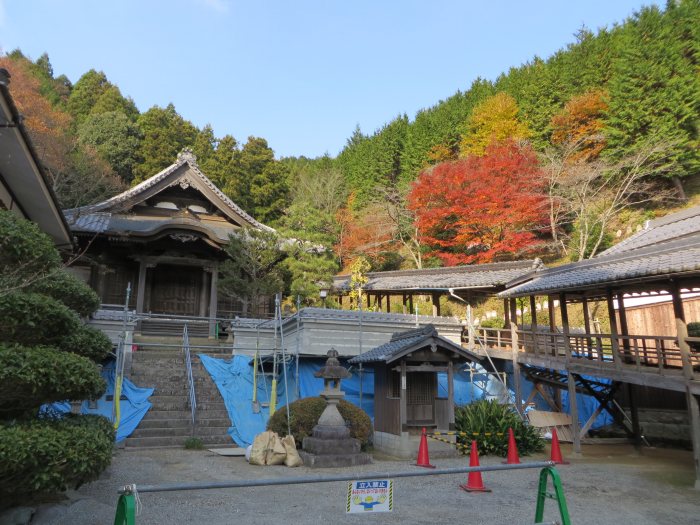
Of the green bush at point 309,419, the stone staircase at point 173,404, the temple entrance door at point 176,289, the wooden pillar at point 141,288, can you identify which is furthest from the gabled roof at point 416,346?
the temple entrance door at point 176,289

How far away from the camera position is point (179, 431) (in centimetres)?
1258

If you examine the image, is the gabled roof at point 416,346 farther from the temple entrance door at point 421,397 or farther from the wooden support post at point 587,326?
the wooden support post at point 587,326

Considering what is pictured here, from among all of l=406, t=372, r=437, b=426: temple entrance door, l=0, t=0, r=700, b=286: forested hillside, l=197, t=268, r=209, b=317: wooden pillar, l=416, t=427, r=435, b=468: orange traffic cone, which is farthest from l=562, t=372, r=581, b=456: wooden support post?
l=197, t=268, r=209, b=317: wooden pillar

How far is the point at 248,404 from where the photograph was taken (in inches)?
555

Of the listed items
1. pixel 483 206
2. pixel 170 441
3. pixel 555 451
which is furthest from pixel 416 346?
pixel 483 206

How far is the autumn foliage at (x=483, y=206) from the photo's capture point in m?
28.3

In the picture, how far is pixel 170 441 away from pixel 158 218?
1317 centimetres

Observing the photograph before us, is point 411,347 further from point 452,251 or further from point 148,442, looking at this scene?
point 452,251

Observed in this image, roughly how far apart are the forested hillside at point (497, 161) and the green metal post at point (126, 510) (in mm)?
16638

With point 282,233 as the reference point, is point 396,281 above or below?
below

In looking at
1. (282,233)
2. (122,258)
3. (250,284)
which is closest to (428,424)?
(250,284)

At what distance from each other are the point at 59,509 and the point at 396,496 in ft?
16.1

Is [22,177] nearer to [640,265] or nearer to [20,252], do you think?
[20,252]

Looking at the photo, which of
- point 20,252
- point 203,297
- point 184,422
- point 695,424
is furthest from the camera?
point 203,297
